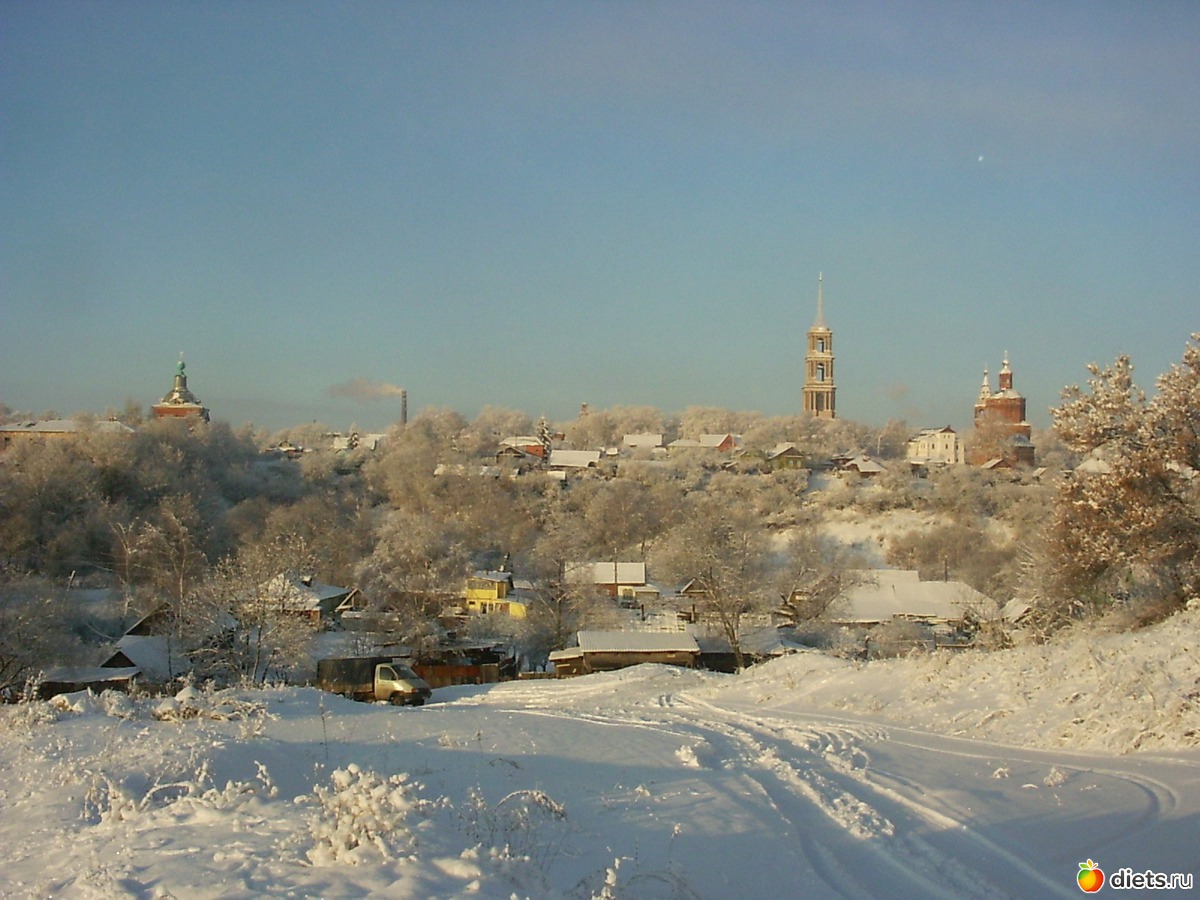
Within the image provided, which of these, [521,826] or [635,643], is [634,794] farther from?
[635,643]

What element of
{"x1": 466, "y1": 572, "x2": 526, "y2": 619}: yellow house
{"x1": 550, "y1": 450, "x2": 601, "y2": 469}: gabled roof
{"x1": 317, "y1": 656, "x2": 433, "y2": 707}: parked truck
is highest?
{"x1": 550, "y1": 450, "x2": 601, "y2": 469}: gabled roof

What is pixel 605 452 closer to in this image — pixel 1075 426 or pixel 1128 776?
pixel 1075 426

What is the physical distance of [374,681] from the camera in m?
22.8

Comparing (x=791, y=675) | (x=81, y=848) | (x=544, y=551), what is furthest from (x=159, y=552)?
(x=81, y=848)

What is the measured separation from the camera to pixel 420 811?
580 cm

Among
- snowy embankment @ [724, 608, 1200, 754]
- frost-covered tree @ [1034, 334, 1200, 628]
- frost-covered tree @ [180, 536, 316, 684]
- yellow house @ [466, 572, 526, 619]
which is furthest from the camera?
yellow house @ [466, 572, 526, 619]

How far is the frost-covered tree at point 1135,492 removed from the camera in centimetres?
1708

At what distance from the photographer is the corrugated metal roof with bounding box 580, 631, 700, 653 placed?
33344mm

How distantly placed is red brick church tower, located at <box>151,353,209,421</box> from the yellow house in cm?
5652

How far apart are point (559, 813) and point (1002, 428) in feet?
305

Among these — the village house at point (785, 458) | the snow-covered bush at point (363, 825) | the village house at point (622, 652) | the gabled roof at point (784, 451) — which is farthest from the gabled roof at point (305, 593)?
the gabled roof at point (784, 451)

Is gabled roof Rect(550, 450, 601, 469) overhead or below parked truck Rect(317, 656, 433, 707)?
overhead

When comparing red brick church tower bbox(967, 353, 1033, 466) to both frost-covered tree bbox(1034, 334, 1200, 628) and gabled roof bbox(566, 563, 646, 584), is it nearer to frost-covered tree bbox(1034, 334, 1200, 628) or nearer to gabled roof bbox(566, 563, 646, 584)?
gabled roof bbox(566, 563, 646, 584)

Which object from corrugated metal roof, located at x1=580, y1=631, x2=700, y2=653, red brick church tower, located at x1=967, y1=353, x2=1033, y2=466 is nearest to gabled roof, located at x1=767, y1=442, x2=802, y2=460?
red brick church tower, located at x1=967, y1=353, x2=1033, y2=466
